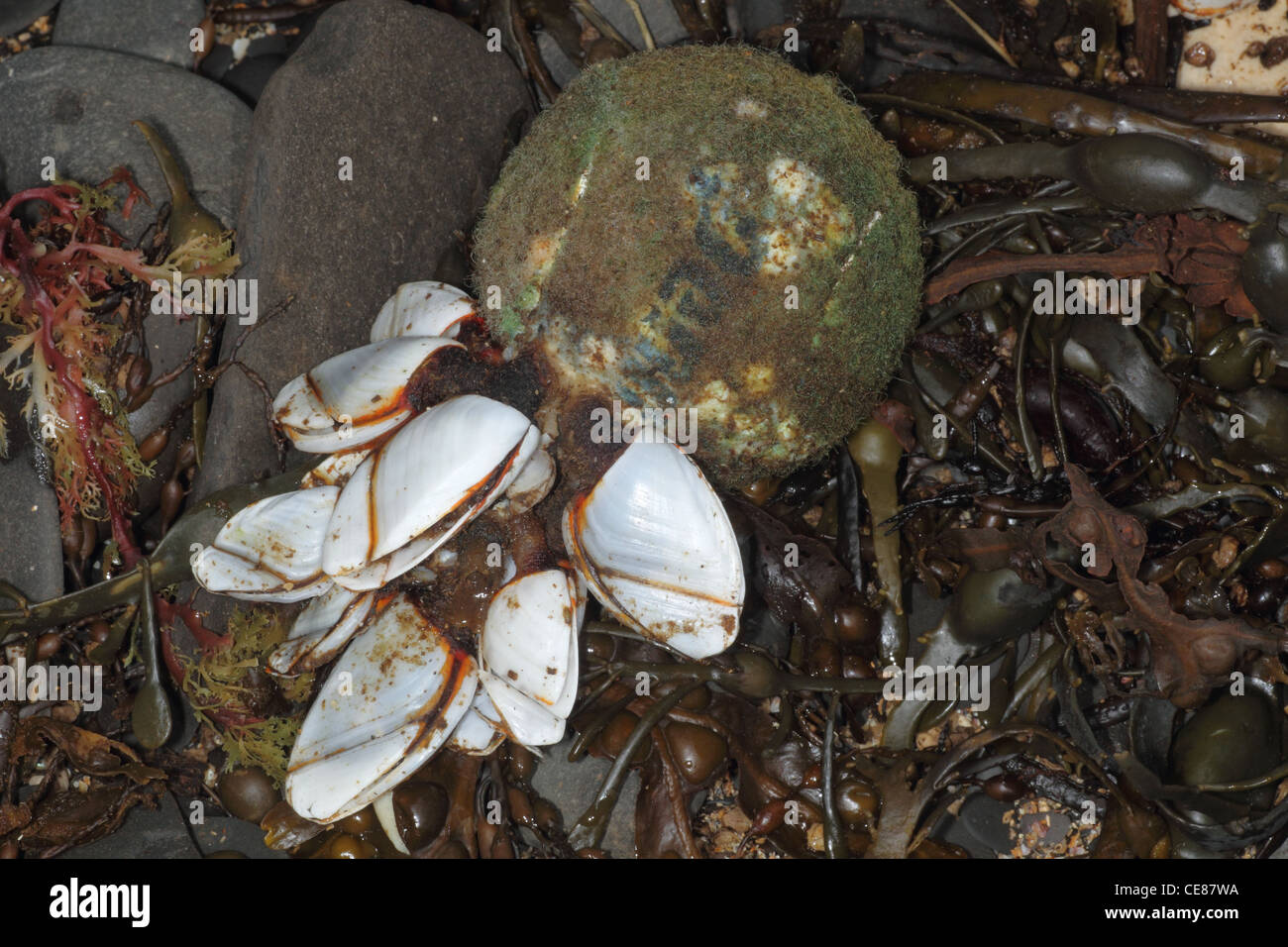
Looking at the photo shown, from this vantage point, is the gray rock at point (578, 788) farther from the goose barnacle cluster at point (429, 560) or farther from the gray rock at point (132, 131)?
the gray rock at point (132, 131)

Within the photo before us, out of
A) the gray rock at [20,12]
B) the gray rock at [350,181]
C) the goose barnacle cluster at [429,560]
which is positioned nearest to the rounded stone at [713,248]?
the goose barnacle cluster at [429,560]

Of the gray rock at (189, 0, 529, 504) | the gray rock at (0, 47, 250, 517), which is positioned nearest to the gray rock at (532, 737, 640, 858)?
the gray rock at (189, 0, 529, 504)

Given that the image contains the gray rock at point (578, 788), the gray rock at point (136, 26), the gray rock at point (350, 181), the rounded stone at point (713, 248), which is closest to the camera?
the rounded stone at point (713, 248)

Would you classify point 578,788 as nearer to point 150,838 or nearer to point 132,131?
point 150,838

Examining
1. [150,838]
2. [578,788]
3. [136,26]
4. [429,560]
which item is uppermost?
[136,26]

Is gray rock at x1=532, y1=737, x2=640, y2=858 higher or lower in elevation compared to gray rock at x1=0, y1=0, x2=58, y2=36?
lower

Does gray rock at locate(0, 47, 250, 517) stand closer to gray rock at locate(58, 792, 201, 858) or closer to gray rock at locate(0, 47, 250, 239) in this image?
gray rock at locate(0, 47, 250, 239)

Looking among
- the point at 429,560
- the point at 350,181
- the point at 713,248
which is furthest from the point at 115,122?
the point at 713,248
